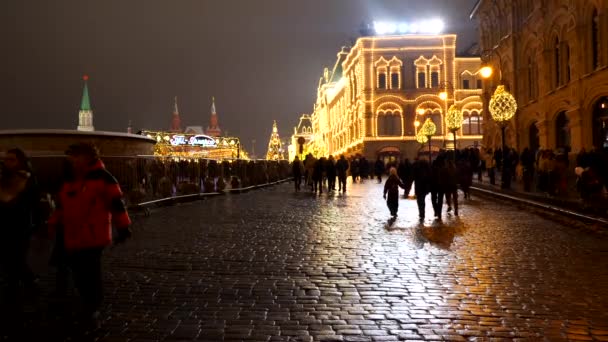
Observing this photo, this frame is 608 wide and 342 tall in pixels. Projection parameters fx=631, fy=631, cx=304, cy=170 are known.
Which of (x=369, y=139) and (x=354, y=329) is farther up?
(x=369, y=139)

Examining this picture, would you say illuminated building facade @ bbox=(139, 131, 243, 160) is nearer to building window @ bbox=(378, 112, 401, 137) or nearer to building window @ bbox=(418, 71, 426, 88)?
building window @ bbox=(378, 112, 401, 137)

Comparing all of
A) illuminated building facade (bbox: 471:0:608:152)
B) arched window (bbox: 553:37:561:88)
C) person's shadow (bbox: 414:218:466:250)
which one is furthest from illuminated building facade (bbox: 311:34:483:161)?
person's shadow (bbox: 414:218:466:250)

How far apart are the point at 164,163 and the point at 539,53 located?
21.6 m

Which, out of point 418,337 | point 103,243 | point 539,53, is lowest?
point 418,337

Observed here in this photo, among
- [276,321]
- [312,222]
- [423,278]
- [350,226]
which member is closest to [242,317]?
[276,321]

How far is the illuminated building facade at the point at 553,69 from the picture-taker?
2598cm

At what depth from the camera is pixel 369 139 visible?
236 ft

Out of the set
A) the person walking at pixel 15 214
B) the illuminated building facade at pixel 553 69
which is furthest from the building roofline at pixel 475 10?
the person walking at pixel 15 214

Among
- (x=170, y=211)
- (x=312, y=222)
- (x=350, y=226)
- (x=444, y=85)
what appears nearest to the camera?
(x=350, y=226)

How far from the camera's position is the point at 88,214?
224 inches

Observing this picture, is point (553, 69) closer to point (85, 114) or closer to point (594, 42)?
point (594, 42)

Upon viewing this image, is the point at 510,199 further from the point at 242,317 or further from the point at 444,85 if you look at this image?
the point at 444,85

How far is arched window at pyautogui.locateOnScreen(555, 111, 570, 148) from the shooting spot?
2984cm

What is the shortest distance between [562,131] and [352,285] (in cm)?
2654
